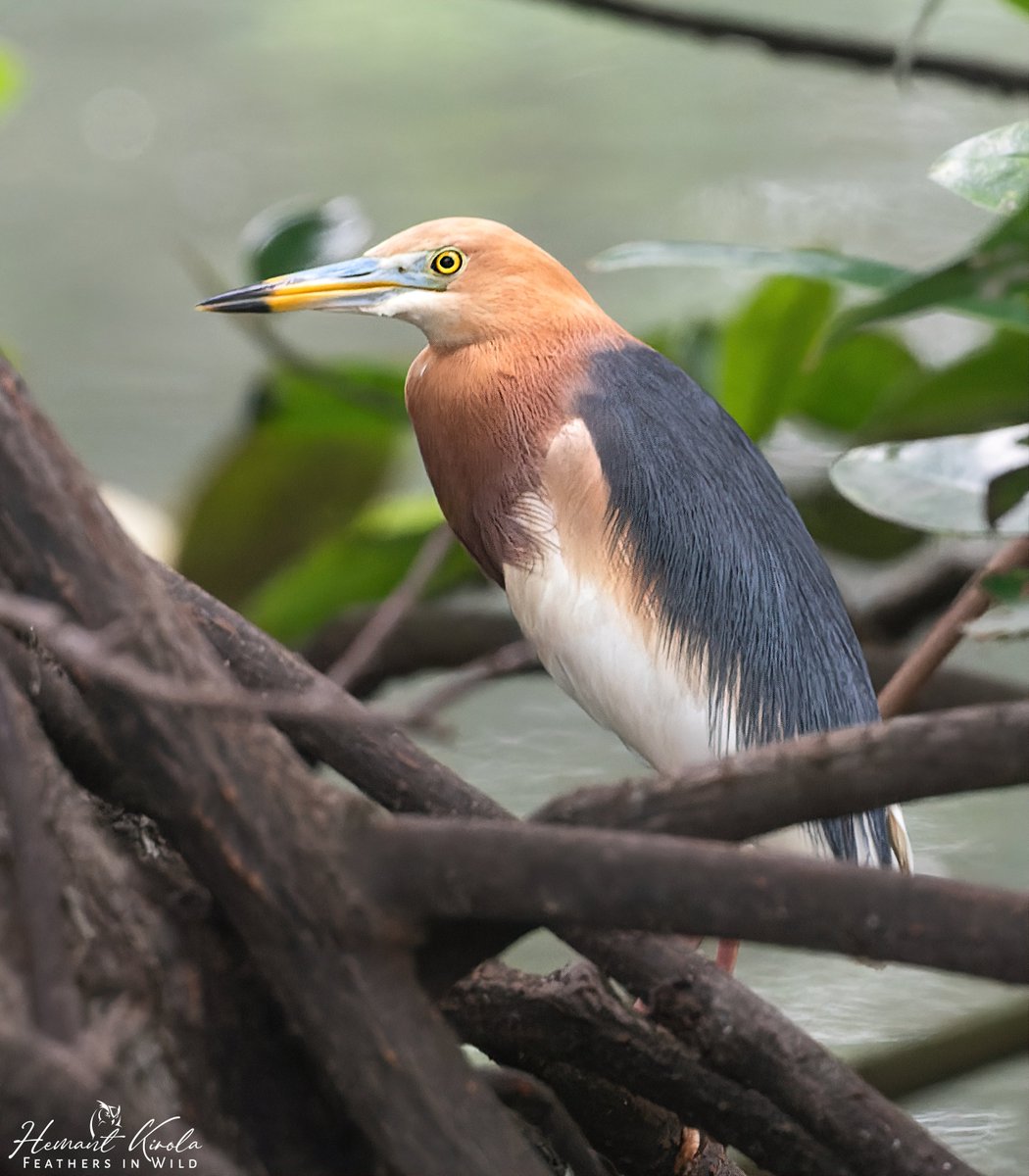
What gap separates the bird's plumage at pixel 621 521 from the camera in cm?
92

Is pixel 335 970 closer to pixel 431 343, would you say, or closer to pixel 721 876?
pixel 721 876

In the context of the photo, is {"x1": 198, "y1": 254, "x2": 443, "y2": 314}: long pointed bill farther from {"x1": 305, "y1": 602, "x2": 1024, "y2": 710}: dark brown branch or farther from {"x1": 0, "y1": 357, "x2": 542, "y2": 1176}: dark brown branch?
{"x1": 305, "y1": 602, "x2": 1024, "y2": 710}: dark brown branch

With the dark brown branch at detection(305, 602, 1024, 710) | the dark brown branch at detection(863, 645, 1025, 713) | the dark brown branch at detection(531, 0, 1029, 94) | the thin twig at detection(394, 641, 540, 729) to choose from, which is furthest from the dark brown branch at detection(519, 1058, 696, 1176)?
the dark brown branch at detection(531, 0, 1029, 94)

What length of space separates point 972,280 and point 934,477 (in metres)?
0.14

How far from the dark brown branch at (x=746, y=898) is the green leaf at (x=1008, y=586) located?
431 mm

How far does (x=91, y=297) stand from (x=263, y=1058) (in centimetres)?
334

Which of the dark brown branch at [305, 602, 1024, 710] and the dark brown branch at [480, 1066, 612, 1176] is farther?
the dark brown branch at [305, 602, 1024, 710]

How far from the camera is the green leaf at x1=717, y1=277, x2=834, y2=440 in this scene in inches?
58.9

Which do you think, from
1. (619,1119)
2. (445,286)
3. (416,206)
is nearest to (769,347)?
(445,286)

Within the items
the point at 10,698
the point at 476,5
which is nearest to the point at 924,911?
the point at 10,698

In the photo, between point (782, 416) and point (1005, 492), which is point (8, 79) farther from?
point (1005, 492)

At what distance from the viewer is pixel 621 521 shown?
3.01ft

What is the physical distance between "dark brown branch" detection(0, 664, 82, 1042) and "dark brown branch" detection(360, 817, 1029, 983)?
15cm

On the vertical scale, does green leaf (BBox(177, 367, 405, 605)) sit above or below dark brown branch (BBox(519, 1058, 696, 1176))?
above
